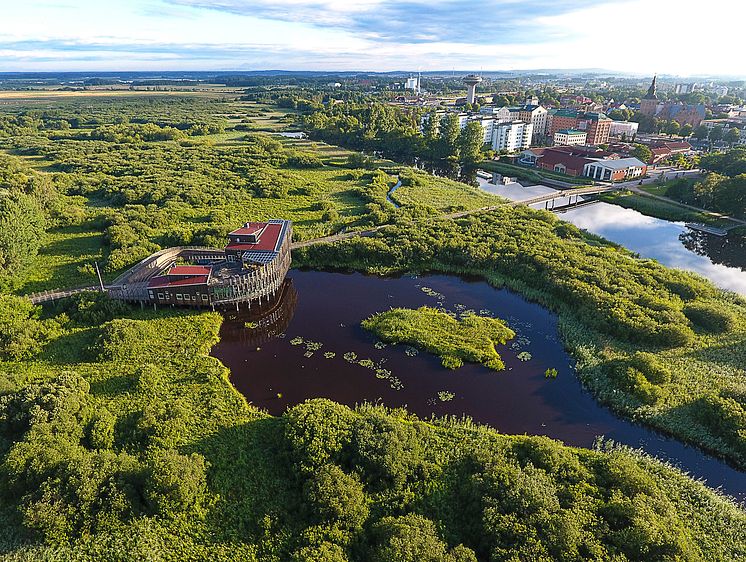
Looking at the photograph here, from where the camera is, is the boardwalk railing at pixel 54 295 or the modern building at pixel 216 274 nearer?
the boardwalk railing at pixel 54 295

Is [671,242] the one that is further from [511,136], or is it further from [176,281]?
[511,136]

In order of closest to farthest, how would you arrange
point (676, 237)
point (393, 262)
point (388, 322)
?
point (388, 322)
point (393, 262)
point (676, 237)

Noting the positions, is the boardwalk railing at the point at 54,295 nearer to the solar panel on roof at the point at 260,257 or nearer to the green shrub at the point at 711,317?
the solar panel on roof at the point at 260,257

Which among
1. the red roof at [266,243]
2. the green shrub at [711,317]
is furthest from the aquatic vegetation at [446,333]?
the green shrub at [711,317]

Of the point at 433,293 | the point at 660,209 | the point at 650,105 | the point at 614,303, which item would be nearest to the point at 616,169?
the point at 660,209

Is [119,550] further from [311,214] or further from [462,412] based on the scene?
[311,214]

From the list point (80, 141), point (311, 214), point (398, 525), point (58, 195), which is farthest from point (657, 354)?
point (80, 141)
